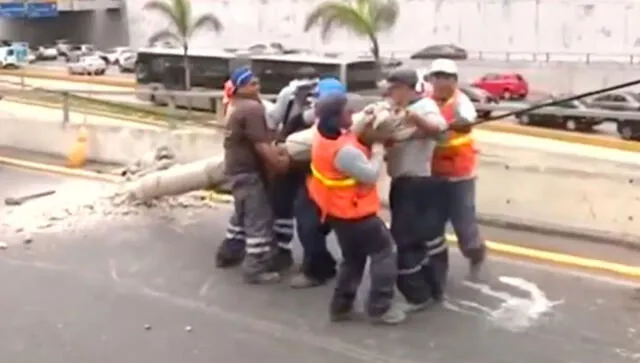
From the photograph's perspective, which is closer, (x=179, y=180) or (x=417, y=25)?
(x=179, y=180)

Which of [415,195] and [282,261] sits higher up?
[415,195]

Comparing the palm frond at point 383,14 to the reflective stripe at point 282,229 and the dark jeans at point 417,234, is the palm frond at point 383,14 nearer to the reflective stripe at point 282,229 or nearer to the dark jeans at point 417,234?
the reflective stripe at point 282,229

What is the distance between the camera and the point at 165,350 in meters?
7.54

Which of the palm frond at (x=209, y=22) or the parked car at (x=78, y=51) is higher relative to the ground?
the palm frond at (x=209, y=22)

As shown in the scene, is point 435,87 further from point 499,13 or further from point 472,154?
point 499,13

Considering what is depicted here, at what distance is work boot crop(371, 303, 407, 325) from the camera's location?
7.75 m

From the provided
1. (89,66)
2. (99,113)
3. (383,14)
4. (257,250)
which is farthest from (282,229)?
(89,66)

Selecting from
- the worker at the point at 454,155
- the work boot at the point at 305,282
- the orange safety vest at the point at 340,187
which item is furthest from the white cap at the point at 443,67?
the work boot at the point at 305,282

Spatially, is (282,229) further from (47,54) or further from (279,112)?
(47,54)

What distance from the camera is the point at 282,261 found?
909 cm

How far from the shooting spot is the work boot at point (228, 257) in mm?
9398

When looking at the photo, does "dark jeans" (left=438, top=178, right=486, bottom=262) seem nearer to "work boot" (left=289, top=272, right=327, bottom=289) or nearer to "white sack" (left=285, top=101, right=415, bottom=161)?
"white sack" (left=285, top=101, right=415, bottom=161)

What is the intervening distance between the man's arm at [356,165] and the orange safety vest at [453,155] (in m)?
0.82

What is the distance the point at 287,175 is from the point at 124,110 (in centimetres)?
983
